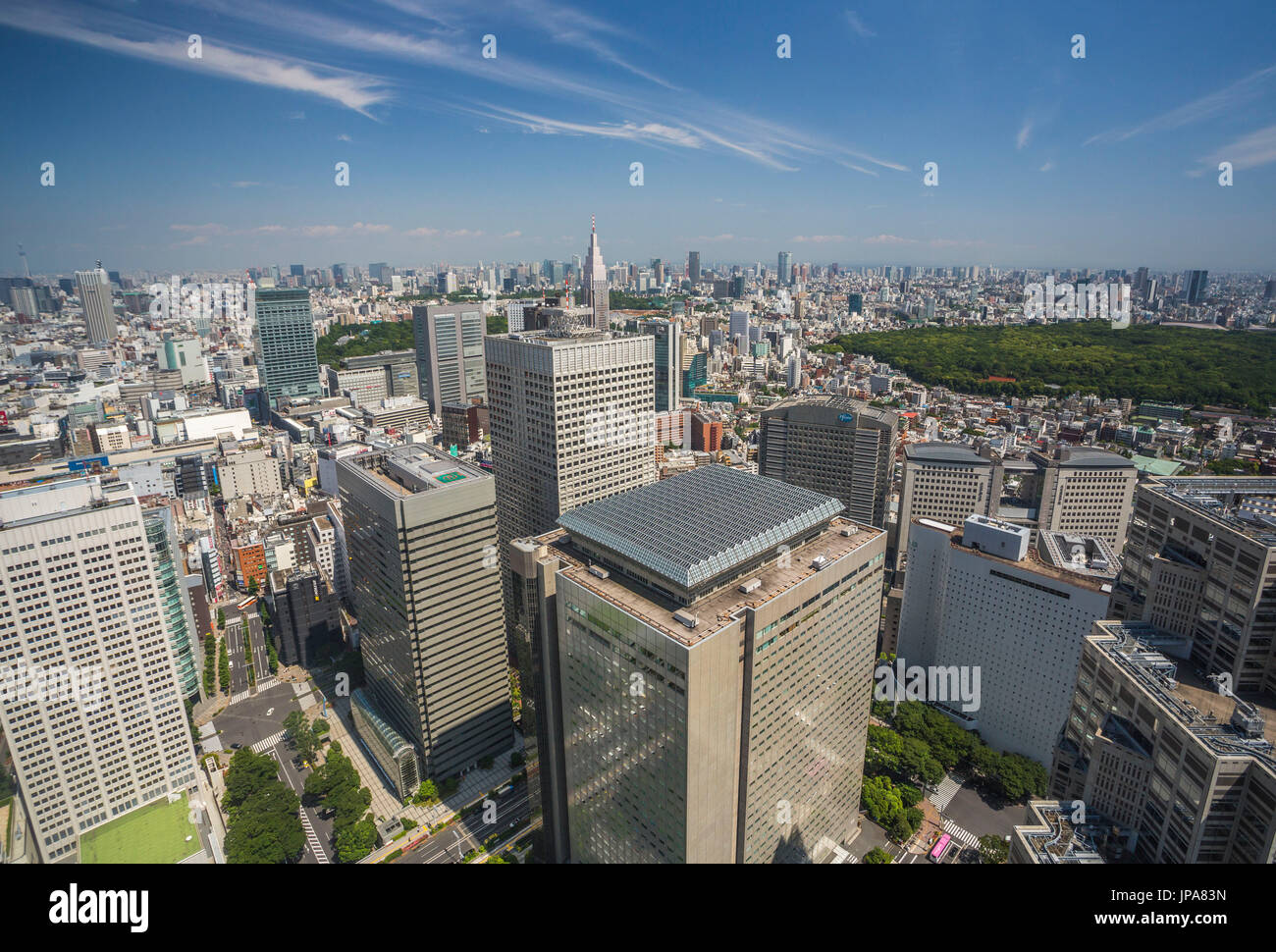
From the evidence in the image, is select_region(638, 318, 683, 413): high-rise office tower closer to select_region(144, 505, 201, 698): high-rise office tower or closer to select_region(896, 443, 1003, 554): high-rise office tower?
select_region(896, 443, 1003, 554): high-rise office tower

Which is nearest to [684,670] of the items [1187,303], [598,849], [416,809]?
[598,849]

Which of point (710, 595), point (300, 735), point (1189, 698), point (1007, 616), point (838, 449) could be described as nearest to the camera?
point (1189, 698)

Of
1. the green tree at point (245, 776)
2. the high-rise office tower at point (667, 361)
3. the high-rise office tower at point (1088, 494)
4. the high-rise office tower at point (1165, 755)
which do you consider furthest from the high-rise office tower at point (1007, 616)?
the high-rise office tower at point (667, 361)

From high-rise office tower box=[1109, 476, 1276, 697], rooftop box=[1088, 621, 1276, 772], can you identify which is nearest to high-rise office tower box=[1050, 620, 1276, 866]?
rooftop box=[1088, 621, 1276, 772]

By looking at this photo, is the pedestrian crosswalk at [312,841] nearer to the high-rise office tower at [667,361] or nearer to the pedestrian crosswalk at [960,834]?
the pedestrian crosswalk at [960,834]

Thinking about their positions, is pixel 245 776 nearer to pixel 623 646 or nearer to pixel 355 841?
pixel 355 841

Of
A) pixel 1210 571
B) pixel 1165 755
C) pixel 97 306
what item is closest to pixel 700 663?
pixel 1165 755
